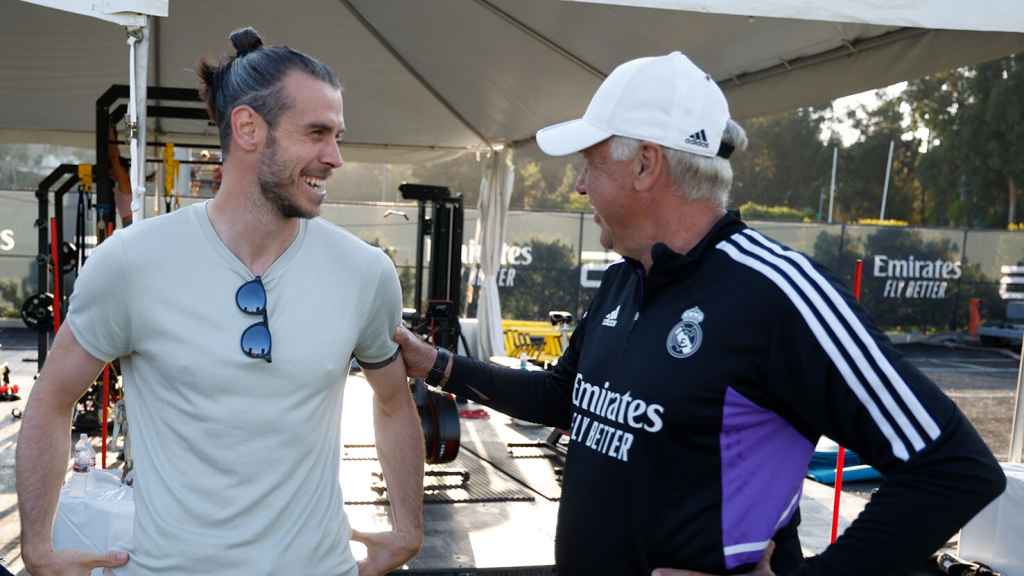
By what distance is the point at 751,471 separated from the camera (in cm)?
158

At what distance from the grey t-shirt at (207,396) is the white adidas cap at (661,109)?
2.09 ft

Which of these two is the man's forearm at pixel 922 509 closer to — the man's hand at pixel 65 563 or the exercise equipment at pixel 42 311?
the man's hand at pixel 65 563

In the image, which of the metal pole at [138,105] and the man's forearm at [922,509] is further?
the metal pole at [138,105]

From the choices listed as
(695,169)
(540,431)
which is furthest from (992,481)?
(540,431)

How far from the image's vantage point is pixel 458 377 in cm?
223

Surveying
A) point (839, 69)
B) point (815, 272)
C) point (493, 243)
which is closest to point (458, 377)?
point (815, 272)

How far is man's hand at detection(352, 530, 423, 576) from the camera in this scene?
6.57ft

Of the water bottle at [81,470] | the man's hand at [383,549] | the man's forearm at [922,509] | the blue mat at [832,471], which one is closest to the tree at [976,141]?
the blue mat at [832,471]

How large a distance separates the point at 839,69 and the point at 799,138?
4387 centimetres

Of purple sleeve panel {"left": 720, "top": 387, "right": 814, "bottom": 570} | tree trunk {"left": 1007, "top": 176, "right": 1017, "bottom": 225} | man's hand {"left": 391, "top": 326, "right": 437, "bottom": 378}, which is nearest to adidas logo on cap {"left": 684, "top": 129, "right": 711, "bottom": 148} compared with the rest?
purple sleeve panel {"left": 720, "top": 387, "right": 814, "bottom": 570}

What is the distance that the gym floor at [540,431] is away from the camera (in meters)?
5.22

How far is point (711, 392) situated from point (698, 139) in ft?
1.52

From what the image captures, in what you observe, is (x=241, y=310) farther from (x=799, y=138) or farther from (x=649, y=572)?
(x=799, y=138)

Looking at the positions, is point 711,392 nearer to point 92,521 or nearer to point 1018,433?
point 92,521
